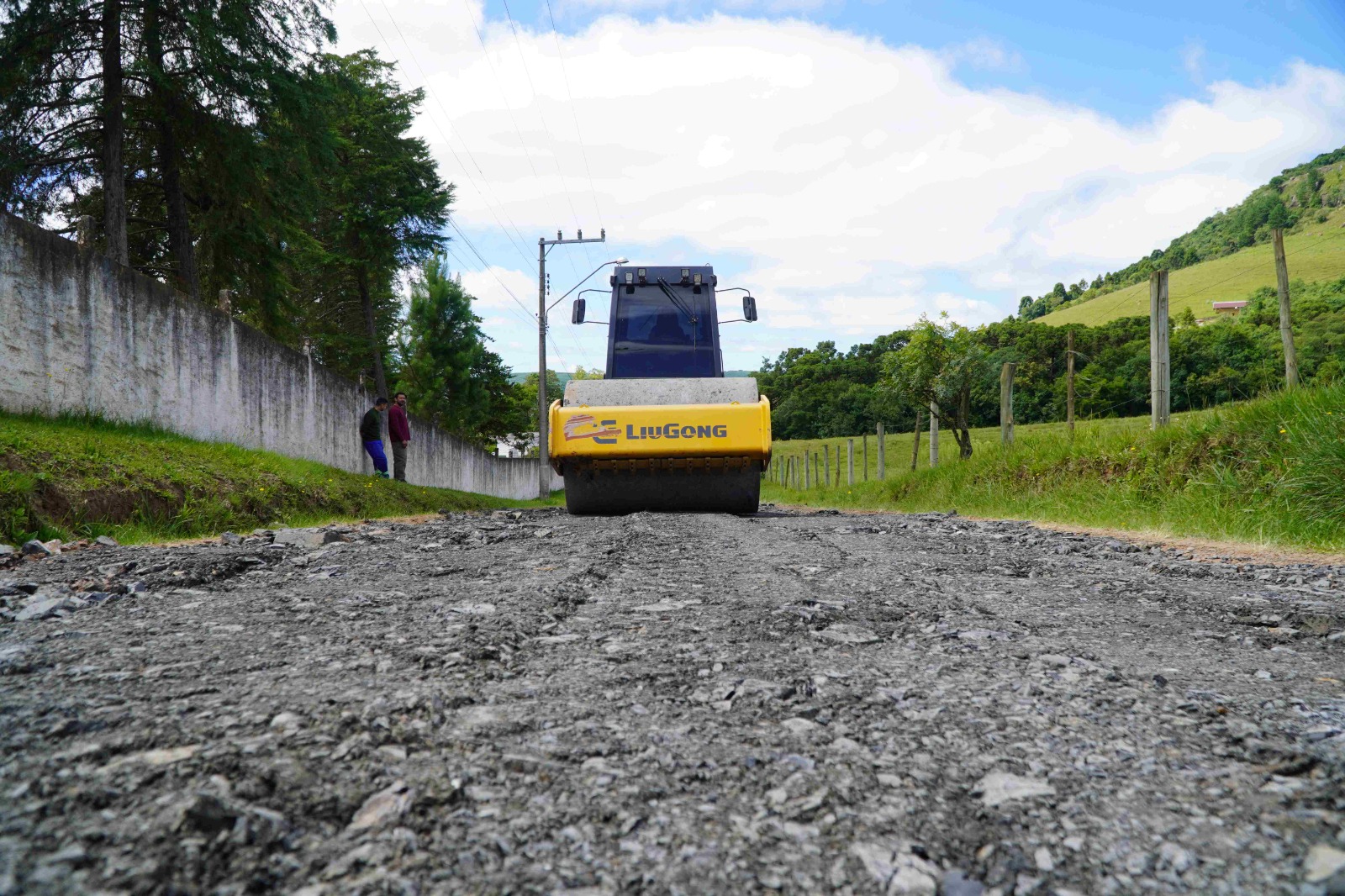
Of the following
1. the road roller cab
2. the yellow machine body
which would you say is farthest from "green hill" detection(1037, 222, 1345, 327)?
the yellow machine body

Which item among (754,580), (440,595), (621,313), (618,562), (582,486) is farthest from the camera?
(621,313)

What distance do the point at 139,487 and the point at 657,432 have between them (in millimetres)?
4655

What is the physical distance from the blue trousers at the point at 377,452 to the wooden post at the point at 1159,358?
1235 cm

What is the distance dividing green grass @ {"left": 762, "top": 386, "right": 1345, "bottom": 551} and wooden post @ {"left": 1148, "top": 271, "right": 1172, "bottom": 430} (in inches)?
9.8

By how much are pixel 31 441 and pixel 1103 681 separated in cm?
754

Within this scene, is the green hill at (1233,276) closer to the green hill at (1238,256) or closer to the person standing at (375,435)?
the green hill at (1238,256)

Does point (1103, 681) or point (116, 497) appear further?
point (116, 497)

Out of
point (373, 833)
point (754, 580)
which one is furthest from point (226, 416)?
point (373, 833)

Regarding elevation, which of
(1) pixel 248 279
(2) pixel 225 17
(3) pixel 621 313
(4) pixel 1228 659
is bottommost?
(4) pixel 1228 659

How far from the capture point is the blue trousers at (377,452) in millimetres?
15047

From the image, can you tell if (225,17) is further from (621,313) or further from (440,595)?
(440,595)

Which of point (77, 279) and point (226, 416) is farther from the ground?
point (77, 279)

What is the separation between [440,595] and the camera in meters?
3.27

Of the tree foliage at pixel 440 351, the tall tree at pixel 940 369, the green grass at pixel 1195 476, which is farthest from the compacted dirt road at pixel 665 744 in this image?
the tree foliage at pixel 440 351
